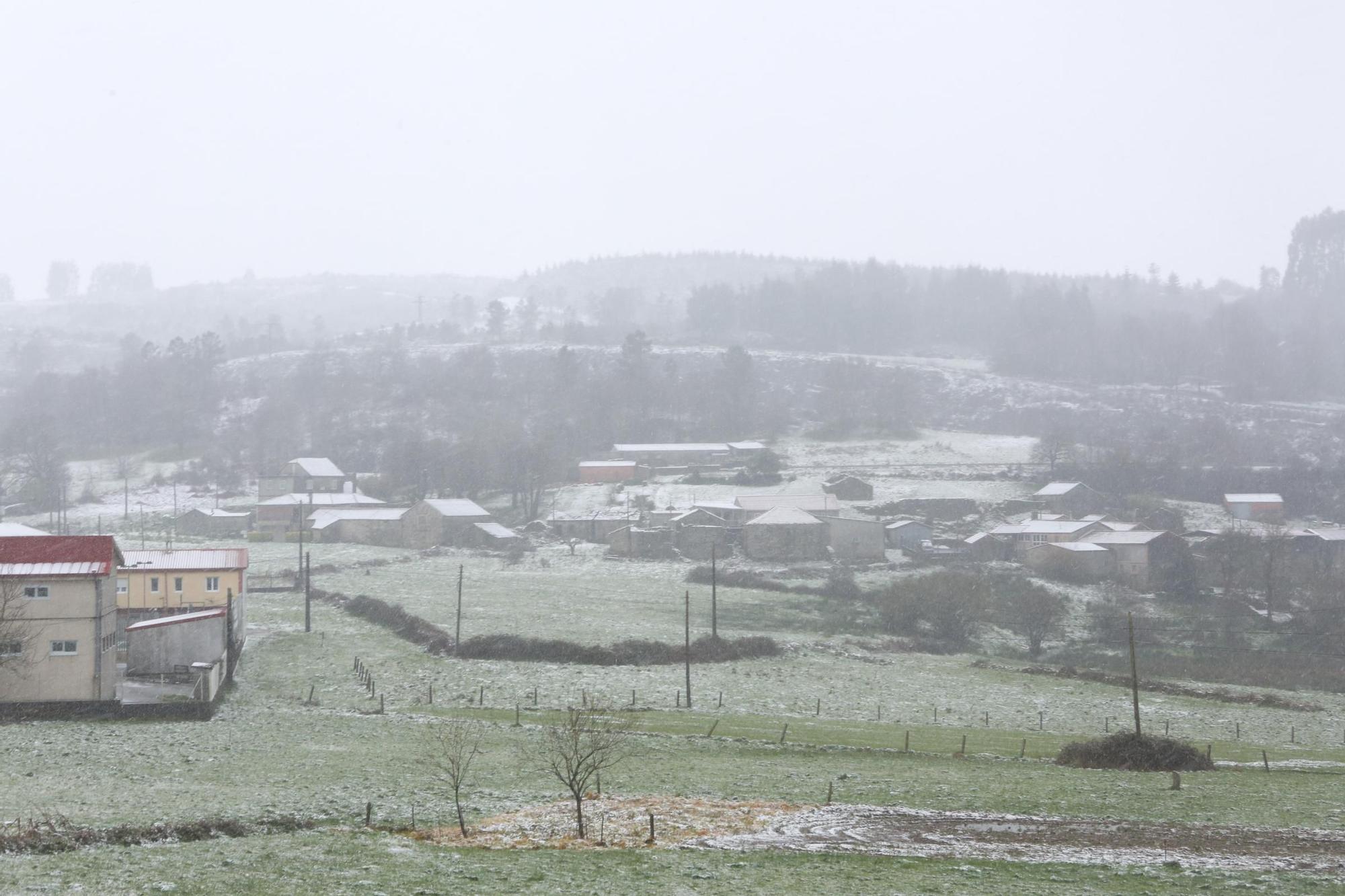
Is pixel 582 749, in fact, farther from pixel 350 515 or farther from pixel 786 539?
pixel 350 515

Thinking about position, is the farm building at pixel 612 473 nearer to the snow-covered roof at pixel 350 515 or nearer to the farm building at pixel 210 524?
the snow-covered roof at pixel 350 515

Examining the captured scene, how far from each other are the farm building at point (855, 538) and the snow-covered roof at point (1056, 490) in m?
19.0

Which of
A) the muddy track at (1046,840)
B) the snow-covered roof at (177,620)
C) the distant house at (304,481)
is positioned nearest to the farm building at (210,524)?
the distant house at (304,481)

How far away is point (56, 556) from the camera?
119 feet

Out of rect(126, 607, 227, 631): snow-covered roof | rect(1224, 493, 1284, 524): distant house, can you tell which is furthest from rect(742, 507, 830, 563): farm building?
rect(126, 607, 227, 631): snow-covered roof

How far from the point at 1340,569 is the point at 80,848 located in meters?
77.7

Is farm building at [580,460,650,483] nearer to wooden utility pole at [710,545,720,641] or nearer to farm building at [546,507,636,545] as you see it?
farm building at [546,507,636,545]

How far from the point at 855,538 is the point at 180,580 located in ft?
148

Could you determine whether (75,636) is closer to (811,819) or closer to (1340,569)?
(811,819)

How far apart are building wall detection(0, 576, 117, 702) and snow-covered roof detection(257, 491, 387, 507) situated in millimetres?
54845

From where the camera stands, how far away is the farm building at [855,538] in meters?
77.9

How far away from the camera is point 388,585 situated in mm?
63500

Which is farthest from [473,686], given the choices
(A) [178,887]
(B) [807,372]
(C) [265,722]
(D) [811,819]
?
(B) [807,372]

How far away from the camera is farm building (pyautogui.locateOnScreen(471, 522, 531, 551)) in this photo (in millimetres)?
82250
